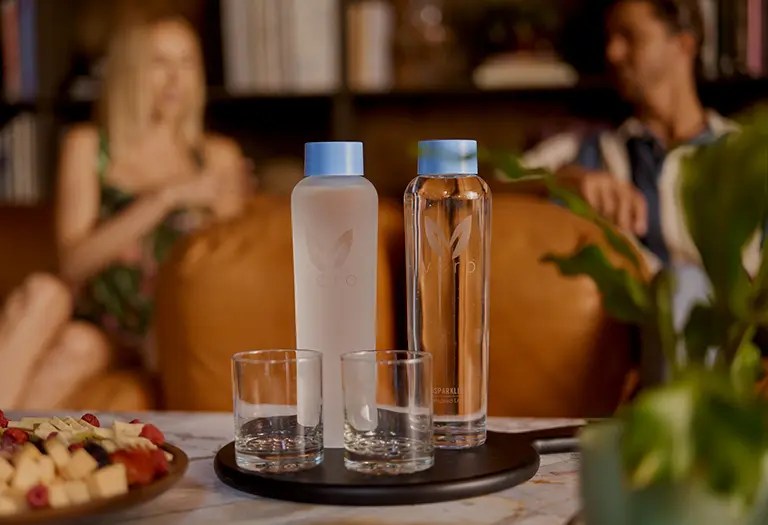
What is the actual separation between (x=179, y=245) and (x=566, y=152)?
4.64 ft

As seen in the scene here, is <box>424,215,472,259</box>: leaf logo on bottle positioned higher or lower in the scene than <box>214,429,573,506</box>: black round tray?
higher

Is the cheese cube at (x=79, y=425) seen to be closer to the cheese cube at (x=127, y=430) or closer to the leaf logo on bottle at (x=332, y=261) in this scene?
the cheese cube at (x=127, y=430)

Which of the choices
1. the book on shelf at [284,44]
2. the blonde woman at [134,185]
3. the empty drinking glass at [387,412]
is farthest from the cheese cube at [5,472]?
the book on shelf at [284,44]

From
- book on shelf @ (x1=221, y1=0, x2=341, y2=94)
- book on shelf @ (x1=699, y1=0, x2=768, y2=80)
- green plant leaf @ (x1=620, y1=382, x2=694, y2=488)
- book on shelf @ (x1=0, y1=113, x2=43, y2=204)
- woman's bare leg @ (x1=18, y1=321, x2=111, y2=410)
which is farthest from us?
book on shelf @ (x1=0, y1=113, x2=43, y2=204)

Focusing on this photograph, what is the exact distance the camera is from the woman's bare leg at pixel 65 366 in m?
2.24

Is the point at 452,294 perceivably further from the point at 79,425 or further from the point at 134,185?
the point at 134,185

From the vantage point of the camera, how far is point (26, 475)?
2.16ft

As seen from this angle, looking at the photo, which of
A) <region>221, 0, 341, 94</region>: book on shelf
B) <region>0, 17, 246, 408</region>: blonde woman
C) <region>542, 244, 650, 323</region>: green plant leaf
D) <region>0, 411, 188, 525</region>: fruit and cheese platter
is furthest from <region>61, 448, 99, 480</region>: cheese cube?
<region>221, 0, 341, 94</region>: book on shelf

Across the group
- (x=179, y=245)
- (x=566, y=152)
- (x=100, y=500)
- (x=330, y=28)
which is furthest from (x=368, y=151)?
(x=100, y=500)

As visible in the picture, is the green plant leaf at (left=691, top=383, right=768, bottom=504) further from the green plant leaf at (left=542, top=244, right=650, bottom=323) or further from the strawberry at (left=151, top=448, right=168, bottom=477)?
the strawberry at (left=151, top=448, right=168, bottom=477)

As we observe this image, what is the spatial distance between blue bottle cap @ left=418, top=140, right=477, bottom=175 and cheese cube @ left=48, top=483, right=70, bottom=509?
343 millimetres

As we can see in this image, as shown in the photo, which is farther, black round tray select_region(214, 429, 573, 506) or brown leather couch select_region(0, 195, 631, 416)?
brown leather couch select_region(0, 195, 631, 416)

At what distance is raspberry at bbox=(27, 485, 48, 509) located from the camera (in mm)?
633

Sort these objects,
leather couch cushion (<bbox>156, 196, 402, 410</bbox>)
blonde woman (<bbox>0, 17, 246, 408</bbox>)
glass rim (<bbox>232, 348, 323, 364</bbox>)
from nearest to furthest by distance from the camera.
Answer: glass rim (<bbox>232, 348, 323, 364</bbox>), leather couch cushion (<bbox>156, 196, 402, 410</bbox>), blonde woman (<bbox>0, 17, 246, 408</bbox>)
